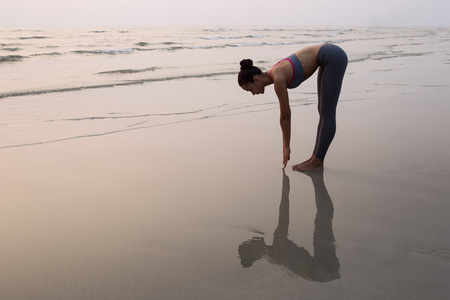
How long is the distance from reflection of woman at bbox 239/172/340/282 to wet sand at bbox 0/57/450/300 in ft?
0.03

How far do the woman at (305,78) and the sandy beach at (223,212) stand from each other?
→ 29cm

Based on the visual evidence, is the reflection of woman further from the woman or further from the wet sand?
the woman

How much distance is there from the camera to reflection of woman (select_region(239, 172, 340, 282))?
242 centimetres

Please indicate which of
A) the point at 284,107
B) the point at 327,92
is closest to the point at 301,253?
the point at 284,107

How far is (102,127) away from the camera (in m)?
5.83

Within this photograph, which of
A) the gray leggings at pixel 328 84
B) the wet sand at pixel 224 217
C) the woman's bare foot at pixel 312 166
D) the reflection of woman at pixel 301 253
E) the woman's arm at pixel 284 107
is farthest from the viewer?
the woman's bare foot at pixel 312 166

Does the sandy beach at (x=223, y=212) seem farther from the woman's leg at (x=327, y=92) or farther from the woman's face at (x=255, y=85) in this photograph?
the woman's face at (x=255, y=85)

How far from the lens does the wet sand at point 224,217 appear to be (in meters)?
2.29

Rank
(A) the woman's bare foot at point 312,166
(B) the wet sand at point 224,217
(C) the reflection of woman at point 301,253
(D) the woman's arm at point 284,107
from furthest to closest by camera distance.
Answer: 1. (A) the woman's bare foot at point 312,166
2. (D) the woman's arm at point 284,107
3. (C) the reflection of woman at point 301,253
4. (B) the wet sand at point 224,217

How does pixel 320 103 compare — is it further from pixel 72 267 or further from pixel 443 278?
pixel 72 267

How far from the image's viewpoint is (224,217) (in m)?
3.12

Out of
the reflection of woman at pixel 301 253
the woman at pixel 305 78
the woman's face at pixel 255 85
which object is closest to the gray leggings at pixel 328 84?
the woman at pixel 305 78

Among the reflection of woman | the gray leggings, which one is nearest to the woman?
the gray leggings

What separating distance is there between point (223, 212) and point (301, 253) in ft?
2.46
